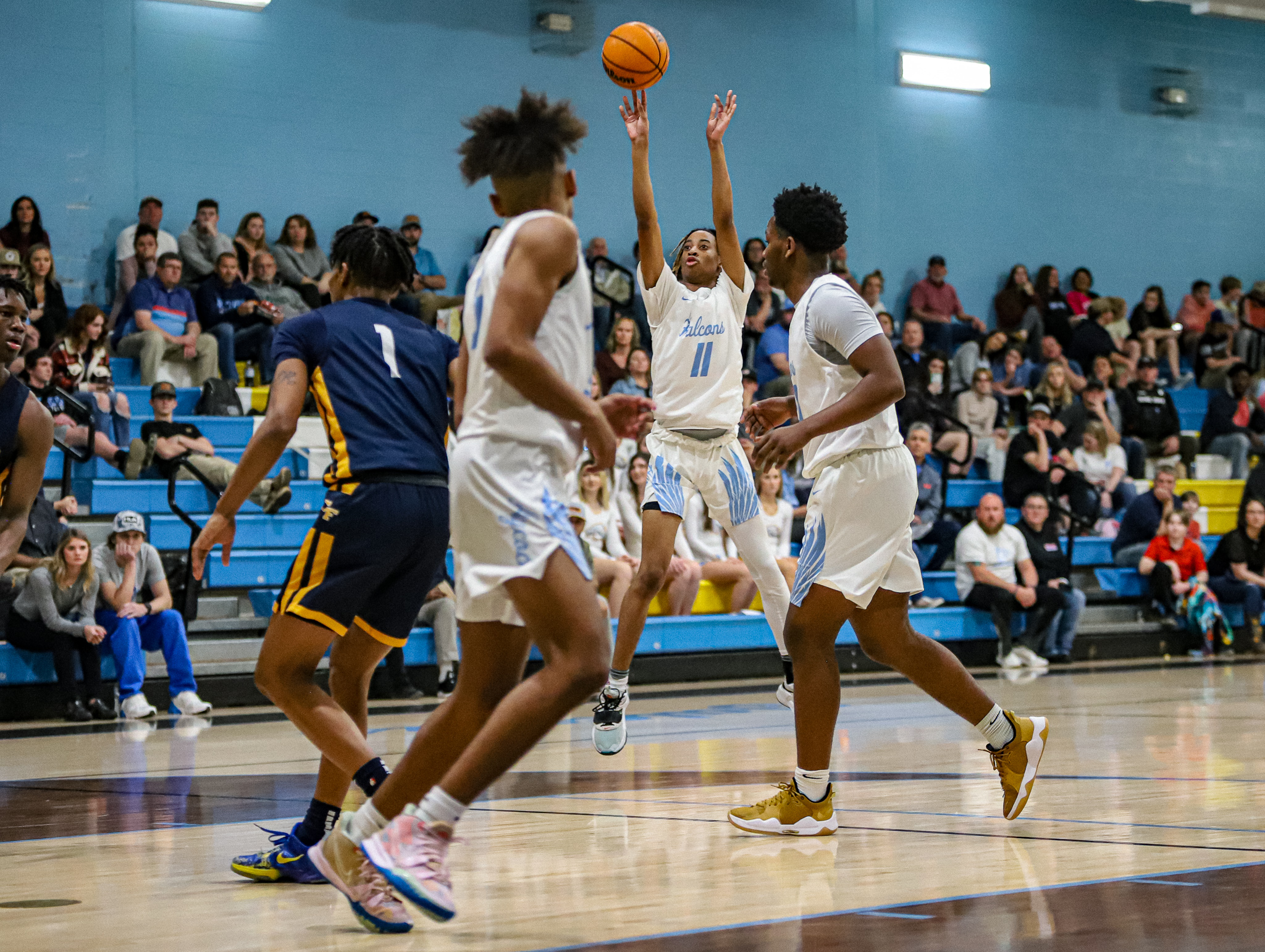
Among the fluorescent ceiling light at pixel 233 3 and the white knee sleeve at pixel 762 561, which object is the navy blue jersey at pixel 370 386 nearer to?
the white knee sleeve at pixel 762 561

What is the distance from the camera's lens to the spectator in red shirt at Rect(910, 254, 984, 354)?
1747 cm

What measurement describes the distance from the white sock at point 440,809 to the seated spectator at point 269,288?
1102 centimetres

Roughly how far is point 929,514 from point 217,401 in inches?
241

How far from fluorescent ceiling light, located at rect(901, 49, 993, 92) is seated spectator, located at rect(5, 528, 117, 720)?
40.7 feet

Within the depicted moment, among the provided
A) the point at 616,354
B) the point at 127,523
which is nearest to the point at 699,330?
the point at 127,523

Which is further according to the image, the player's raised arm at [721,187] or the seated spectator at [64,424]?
the seated spectator at [64,424]

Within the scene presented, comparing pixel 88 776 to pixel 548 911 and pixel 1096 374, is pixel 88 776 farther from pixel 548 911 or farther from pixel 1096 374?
pixel 1096 374

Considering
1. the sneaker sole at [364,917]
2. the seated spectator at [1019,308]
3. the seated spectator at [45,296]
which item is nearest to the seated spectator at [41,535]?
the seated spectator at [45,296]

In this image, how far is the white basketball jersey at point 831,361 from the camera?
4.62 metres

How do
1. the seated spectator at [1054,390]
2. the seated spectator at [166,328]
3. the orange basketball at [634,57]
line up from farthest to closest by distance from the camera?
the seated spectator at [1054,390] < the seated spectator at [166,328] < the orange basketball at [634,57]

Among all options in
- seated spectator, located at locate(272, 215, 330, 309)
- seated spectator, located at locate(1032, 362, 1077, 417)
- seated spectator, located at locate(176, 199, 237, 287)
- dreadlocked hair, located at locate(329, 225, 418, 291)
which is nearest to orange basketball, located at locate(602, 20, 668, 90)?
dreadlocked hair, located at locate(329, 225, 418, 291)

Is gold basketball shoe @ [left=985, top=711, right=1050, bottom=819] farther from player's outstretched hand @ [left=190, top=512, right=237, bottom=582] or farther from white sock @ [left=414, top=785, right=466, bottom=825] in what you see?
player's outstretched hand @ [left=190, top=512, right=237, bottom=582]

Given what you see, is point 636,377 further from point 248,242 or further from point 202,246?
point 202,246

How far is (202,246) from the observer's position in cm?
1388
